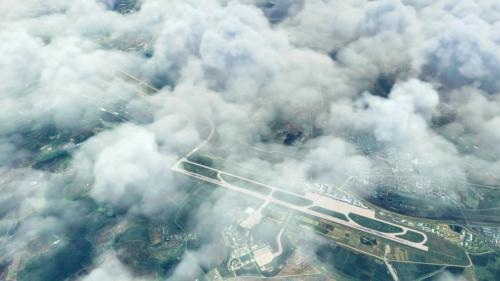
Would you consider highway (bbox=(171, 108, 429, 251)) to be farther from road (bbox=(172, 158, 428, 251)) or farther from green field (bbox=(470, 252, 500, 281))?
green field (bbox=(470, 252, 500, 281))

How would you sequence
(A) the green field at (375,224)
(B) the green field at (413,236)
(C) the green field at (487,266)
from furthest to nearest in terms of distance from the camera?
(A) the green field at (375,224) < (B) the green field at (413,236) < (C) the green field at (487,266)

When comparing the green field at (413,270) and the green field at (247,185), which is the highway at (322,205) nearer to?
the green field at (247,185)

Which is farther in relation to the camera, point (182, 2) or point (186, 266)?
point (182, 2)

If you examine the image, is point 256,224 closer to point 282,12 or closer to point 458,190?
point 458,190

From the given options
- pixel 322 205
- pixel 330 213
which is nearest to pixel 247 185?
pixel 322 205

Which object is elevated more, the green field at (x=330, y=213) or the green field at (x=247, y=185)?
the green field at (x=330, y=213)

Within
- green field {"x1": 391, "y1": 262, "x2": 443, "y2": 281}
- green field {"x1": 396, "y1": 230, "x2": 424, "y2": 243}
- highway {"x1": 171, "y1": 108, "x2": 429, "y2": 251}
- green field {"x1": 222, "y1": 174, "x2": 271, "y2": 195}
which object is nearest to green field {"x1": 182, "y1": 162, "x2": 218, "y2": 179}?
highway {"x1": 171, "y1": 108, "x2": 429, "y2": 251}

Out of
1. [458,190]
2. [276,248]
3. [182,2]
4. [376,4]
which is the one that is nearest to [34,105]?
[182,2]

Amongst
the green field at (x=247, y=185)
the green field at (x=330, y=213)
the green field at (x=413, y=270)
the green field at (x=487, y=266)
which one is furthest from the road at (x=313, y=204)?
the green field at (x=487, y=266)
